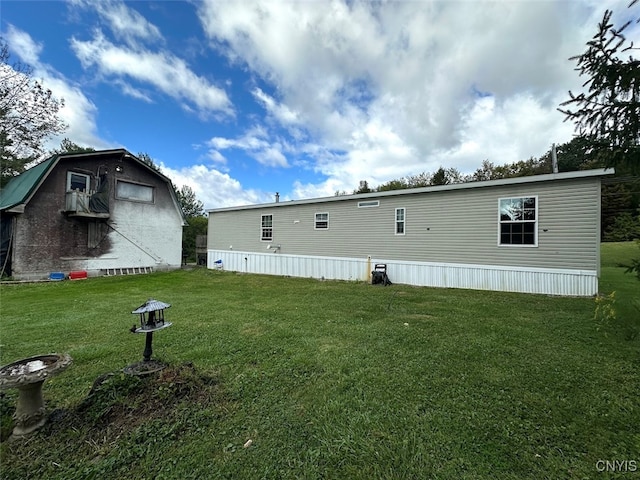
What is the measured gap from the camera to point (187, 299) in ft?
24.0

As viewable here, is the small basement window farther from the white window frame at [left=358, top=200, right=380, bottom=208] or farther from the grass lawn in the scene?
the grass lawn

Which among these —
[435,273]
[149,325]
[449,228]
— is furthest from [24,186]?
[449,228]

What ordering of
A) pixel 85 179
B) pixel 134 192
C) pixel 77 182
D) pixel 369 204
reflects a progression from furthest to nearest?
1. pixel 134 192
2. pixel 85 179
3. pixel 77 182
4. pixel 369 204

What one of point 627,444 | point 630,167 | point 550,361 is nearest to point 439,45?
point 630,167

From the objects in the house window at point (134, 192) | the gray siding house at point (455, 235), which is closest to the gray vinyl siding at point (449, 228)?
the gray siding house at point (455, 235)

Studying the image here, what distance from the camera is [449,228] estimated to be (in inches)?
349

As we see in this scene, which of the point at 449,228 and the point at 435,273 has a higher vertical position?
the point at 449,228

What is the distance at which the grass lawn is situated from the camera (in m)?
1.77

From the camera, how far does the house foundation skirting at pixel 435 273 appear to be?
23.8 ft

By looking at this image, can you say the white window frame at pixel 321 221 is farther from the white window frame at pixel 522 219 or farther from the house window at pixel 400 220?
the white window frame at pixel 522 219

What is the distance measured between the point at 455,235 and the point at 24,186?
16485mm

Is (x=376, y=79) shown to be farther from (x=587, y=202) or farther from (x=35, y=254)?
(x=35, y=254)

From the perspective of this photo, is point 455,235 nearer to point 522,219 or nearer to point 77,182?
point 522,219

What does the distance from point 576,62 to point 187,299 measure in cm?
852
